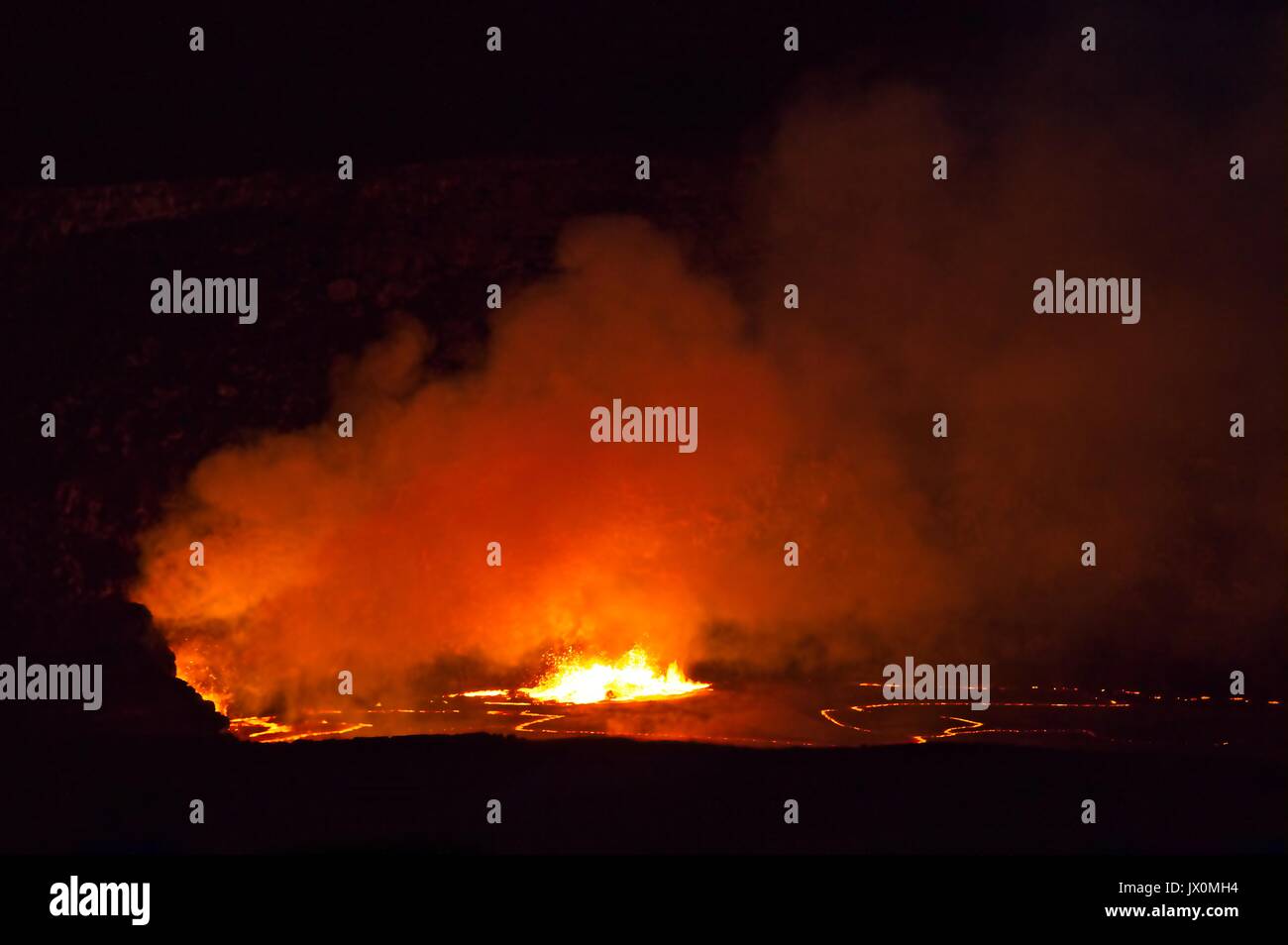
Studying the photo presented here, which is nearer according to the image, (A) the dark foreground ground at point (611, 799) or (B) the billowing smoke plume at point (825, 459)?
(A) the dark foreground ground at point (611, 799)

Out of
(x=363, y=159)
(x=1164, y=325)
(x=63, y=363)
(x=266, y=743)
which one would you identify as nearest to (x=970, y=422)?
(x=1164, y=325)

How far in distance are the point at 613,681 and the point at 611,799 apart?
130 inches

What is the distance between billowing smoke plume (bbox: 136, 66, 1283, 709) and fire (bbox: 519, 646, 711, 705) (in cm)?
18

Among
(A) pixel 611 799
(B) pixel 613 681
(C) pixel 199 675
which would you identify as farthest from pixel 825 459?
(C) pixel 199 675

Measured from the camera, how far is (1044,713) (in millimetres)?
8977

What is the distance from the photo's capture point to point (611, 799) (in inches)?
273

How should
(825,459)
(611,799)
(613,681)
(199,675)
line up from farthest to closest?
(825,459), (613,681), (199,675), (611,799)

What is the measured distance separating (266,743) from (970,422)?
696 centimetres

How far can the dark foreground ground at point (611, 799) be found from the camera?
6.73 meters

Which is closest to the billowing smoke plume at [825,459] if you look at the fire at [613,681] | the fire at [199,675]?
the fire at [199,675]

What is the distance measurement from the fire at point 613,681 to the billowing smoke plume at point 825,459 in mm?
183

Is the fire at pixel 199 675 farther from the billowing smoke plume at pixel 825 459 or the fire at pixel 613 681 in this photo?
the fire at pixel 613 681

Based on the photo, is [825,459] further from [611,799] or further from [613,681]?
[611,799]

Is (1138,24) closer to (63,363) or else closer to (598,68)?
(598,68)
